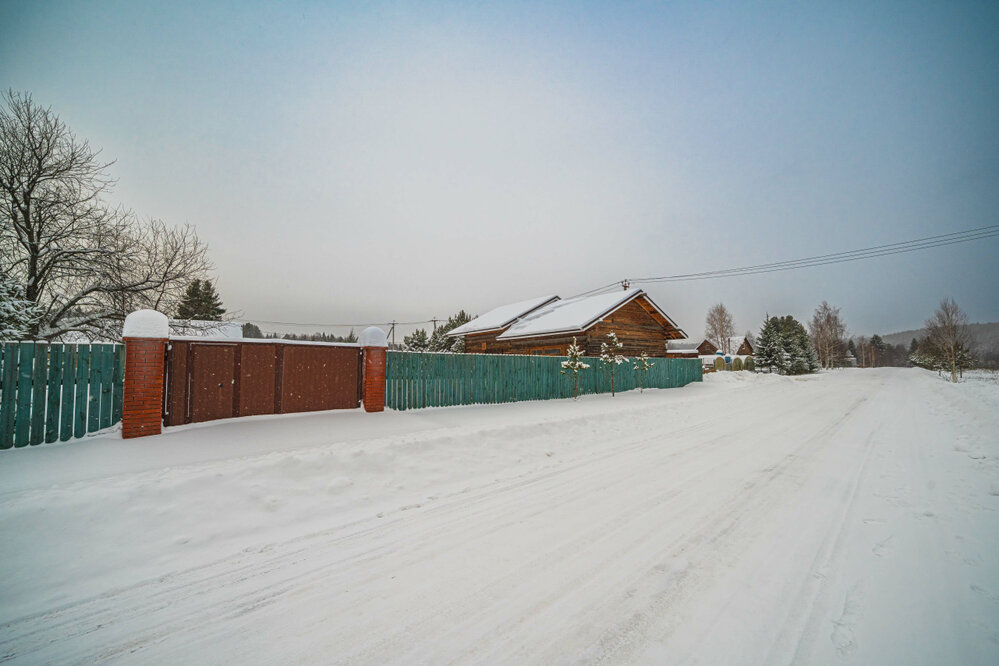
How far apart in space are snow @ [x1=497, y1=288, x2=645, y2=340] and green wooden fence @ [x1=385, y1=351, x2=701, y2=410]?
4150 millimetres

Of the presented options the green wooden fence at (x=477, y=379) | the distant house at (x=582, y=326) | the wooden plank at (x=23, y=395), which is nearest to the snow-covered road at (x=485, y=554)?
the wooden plank at (x=23, y=395)

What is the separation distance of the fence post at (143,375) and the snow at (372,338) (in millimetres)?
3804

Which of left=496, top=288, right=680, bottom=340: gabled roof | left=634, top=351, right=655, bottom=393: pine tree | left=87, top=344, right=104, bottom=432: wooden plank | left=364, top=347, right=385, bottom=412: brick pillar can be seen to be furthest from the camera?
left=496, top=288, right=680, bottom=340: gabled roof

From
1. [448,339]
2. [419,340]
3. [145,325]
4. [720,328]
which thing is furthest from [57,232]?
[720,328]

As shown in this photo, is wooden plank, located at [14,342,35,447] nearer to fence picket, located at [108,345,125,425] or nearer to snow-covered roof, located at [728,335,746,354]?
fence picket, located at [108,345,125,425]

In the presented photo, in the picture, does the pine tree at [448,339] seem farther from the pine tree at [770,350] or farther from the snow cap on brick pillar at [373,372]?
the pine tree at [770,350]

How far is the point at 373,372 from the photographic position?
9.40m

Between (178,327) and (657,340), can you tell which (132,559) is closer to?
(178,327)

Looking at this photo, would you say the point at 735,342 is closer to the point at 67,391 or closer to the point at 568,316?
the point at 568,316

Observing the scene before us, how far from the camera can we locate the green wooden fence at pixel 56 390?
18.6ft

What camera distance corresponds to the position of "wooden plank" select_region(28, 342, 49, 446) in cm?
579

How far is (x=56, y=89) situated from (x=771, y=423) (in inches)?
797

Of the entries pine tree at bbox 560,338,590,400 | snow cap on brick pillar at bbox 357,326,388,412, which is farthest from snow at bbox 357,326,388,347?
pine tree at bbox 560,338,590,400

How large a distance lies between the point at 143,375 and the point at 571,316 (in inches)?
774
